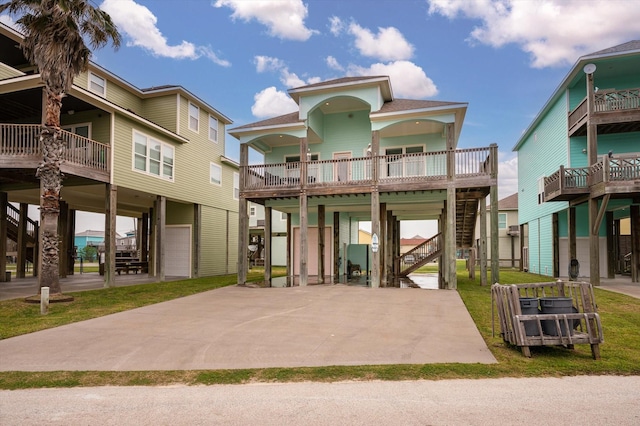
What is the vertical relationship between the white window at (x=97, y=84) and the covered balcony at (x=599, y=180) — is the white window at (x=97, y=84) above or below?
above

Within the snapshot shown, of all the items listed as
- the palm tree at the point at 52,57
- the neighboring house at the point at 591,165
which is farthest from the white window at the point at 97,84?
the neighboring house at the point at 591,165

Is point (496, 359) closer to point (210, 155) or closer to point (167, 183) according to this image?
point (167, 183)

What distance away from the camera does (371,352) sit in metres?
6.78

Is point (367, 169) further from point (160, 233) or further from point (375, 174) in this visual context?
point (160, 233)

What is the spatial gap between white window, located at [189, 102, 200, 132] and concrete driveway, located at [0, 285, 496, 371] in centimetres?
1343

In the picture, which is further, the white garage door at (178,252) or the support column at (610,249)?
the white garage door at (178,252)

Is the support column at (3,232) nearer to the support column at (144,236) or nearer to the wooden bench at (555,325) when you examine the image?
the support column at (144,236)

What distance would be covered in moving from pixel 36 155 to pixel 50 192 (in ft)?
8.33

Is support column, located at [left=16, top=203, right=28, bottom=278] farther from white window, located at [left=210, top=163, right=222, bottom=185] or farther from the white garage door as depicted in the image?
white window, located at [left=210, top=163, right=222, bottom=185]

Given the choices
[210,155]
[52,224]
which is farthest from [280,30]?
[52,224]

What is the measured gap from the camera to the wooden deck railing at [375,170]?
15.1 m

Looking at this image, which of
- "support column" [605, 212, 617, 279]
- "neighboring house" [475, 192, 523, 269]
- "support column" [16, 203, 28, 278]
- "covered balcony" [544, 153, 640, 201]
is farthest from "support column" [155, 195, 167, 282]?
"neighboring house" [475, 192, 523, 269]

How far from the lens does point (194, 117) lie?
23.0m

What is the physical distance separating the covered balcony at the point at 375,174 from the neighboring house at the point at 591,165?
509 centimetres
